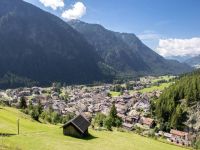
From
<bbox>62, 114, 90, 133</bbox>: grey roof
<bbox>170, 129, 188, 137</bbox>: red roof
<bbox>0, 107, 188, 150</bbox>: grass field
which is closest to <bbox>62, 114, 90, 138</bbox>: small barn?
<bbox>62, 114, 90, 133</bbox>: grey roof

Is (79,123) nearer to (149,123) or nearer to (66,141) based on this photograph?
(66,141)

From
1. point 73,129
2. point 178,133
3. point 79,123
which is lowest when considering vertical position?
point 178,133

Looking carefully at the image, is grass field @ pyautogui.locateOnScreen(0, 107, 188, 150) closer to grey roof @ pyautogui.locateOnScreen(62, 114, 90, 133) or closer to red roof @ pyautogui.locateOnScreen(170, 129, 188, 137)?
grey roof @ pyautogui.locateOnScreen(62, 114, 90, 133)

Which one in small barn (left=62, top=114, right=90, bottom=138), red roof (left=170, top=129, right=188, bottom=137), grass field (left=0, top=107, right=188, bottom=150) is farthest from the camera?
red roof (left=170, top=129, right=188, bottom=137)

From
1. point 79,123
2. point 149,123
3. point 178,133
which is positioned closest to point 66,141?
point 79,123

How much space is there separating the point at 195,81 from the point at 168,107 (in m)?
22.2

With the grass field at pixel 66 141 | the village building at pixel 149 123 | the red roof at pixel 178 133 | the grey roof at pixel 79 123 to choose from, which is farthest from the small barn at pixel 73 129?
the village building at pixel 149 123

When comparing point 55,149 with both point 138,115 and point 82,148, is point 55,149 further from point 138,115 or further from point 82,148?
point 138,115

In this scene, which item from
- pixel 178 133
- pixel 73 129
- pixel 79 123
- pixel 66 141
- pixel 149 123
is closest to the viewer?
pixel 66 141

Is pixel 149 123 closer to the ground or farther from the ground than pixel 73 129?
closer to the ground

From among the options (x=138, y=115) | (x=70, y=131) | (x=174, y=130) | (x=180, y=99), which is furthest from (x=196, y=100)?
(x=70, y=131)

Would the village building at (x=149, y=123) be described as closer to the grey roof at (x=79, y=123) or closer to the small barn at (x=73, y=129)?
the grey roof at (x=79, y=123)

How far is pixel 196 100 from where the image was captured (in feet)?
498

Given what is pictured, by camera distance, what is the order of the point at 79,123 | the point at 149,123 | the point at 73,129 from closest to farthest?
the point at 73,129, the point at 79,123, the point at 149,123
